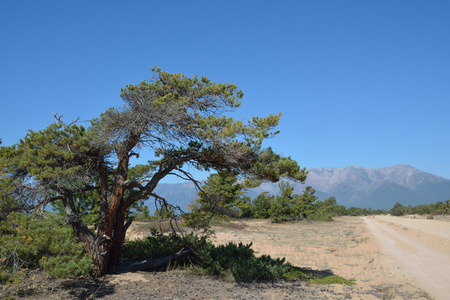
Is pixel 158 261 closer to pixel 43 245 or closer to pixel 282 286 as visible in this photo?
pixel 43 245

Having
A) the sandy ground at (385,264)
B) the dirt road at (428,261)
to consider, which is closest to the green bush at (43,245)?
the sandy ground at (385,264)

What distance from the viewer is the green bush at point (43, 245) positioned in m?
6.66

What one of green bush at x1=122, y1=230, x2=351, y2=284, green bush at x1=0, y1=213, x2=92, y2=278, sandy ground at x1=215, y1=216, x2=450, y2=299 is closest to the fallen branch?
green bush at x1=122, y1=230, x2=351, y2=284

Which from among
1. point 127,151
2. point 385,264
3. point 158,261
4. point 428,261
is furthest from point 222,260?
point 428,261

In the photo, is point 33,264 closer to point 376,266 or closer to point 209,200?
point 209,200

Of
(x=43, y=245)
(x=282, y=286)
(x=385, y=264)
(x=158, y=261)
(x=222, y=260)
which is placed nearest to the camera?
(x=43, y=245)

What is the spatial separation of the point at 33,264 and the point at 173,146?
490 centimetres

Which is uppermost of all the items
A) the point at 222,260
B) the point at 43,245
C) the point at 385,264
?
the point at 43,245

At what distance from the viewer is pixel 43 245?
22.7ft

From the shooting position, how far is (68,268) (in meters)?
6.73

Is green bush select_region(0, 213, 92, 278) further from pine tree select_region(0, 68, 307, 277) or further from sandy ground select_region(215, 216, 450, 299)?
sandy ground select_region(215, 216, 450, 299)

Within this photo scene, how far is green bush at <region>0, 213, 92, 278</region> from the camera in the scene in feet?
21.9

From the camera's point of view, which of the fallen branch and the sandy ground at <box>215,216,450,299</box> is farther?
the fallen branch

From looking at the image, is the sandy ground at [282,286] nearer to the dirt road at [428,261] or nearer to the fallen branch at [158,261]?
the dirt road at [428,261]
